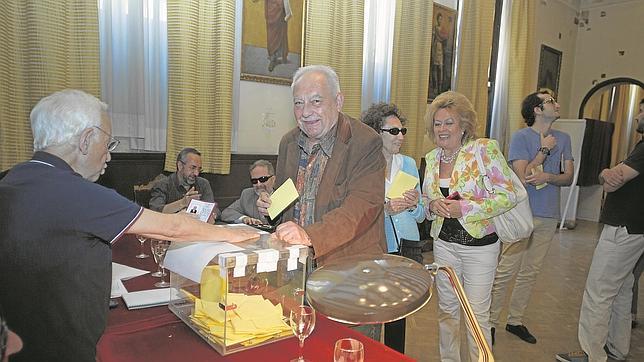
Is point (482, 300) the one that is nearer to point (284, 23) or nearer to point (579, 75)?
point (284, 23)

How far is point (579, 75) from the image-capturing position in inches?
393

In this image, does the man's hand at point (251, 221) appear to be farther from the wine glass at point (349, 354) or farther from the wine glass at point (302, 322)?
the wine glass at point (349, 354)

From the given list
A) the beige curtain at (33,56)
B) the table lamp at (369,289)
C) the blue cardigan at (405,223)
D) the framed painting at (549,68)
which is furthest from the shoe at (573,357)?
the framed painting at (549,68)

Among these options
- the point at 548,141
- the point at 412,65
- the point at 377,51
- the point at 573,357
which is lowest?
the point at 573,357

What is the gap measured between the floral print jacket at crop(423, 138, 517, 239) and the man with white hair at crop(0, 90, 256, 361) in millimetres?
1743

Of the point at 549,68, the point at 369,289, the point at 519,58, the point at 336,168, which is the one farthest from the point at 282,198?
the point at 549,68

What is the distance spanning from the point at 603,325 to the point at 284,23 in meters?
3.95

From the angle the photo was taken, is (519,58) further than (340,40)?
Yes

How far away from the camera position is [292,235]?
162 centimetres

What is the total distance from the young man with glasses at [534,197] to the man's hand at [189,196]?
2.57m

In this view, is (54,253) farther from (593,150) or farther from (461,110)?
(593,150)

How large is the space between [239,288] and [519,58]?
304 inches

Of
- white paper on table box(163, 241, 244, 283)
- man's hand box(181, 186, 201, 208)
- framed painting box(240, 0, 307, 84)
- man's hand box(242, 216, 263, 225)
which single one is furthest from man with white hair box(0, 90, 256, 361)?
framed painting box(240, 0, 307, 84)

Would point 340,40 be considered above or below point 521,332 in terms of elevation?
above
